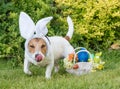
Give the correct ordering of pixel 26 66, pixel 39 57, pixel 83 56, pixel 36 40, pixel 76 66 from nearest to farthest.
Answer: pixel 39 57
pixel 36 40
pixel 26 66
pixel 76 66
pixel 83 56

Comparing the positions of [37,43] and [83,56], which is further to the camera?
[83,56]

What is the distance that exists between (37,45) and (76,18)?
280cm

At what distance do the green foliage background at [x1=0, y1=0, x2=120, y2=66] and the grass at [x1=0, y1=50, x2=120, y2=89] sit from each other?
105cm

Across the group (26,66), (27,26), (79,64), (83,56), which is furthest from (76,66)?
(27,26)

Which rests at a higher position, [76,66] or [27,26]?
[27,26]

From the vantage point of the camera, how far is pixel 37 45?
17.8 feet

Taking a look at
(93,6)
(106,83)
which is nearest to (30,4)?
(93,6)

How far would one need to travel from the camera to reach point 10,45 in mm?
7227

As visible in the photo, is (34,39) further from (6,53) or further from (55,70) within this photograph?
(6,53)

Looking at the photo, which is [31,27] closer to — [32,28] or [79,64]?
[32,28]

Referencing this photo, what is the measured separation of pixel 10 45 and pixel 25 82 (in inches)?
81.7

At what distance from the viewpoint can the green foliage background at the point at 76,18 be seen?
294 inches

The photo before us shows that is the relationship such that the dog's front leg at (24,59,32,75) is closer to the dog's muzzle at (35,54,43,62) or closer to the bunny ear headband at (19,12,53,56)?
the bunny ear headband at (19,12,53,56)

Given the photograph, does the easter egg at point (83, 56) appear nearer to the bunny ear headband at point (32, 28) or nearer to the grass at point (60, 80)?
the grass at point (60, 80)
